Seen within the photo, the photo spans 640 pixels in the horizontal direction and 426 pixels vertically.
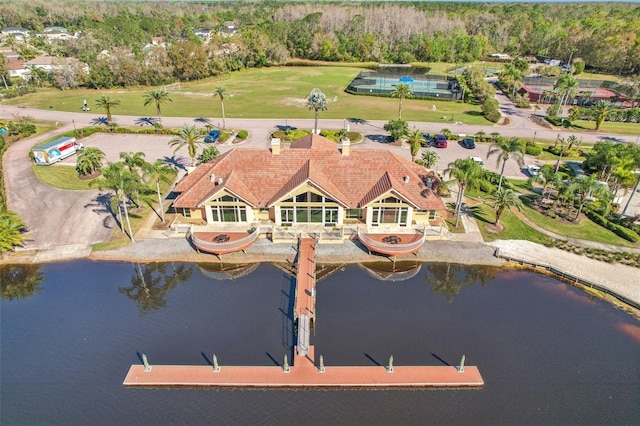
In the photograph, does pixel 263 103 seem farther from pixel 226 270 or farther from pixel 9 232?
pixel 9 232

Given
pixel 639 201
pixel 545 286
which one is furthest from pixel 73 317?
pixel 639 201

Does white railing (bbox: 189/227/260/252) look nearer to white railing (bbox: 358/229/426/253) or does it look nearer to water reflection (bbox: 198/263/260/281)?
water reflection (bbox: 198/263/260/281)

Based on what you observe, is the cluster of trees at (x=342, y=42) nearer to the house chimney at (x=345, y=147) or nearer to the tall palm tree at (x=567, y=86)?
the tall palm tree at (x=567, y=86)

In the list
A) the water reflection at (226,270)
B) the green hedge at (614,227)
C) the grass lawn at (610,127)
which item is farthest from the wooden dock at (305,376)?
the grass lawn at (610,127)

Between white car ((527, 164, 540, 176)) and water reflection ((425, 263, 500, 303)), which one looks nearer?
water reflection ((425, 263, 500, 303))

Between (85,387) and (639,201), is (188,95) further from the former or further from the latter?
(639,201)

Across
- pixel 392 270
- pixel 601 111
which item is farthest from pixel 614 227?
pixel 601 111

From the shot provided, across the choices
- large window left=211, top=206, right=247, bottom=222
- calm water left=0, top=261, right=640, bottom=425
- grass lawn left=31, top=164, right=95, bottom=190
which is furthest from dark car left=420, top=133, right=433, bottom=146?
grass lawn left=31, top=164, right=95, bottom=190
